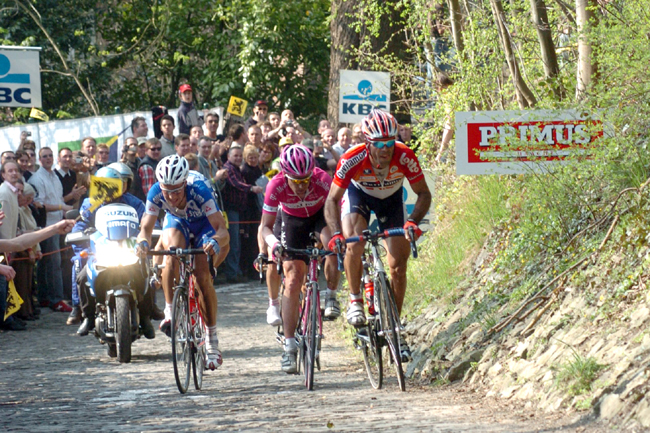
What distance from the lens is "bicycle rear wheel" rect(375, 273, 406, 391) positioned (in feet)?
28.2

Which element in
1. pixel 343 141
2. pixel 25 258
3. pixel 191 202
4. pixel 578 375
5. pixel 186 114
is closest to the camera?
pixel 578 375

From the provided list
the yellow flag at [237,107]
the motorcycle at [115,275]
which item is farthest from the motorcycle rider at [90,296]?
the yellow flag at [237,107]

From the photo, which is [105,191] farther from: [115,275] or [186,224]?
[186,224]

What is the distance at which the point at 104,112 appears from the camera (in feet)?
101

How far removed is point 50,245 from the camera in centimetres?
1497

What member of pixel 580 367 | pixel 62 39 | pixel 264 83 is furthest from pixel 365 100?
pixel 62 39

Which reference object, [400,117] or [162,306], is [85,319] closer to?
[162,306]

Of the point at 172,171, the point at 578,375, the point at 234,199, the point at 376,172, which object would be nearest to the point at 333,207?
the point at 376,172

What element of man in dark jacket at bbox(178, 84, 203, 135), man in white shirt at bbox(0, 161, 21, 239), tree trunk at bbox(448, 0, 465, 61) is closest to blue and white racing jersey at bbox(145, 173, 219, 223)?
man in white shirt at bbox(0, 161, 21, 239)

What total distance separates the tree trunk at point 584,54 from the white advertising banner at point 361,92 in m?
4.95

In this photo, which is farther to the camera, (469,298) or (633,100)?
(469,298)

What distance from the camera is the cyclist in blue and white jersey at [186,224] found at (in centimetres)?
950

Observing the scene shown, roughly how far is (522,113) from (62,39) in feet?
74.6

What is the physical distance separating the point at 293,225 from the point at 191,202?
102 cm
